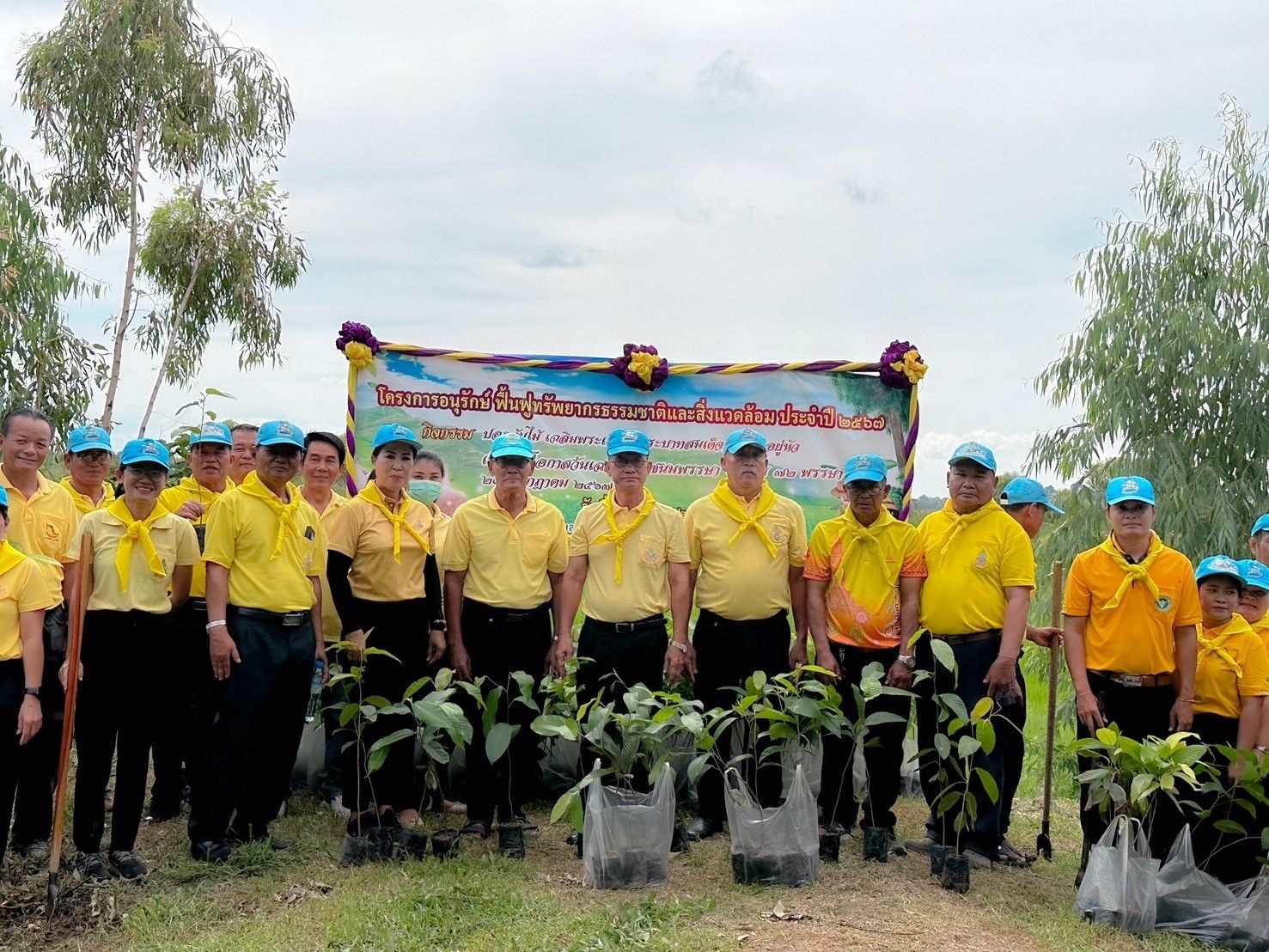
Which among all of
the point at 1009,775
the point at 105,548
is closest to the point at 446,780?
the point at 105,548

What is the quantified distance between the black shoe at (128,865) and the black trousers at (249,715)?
0.23 metres

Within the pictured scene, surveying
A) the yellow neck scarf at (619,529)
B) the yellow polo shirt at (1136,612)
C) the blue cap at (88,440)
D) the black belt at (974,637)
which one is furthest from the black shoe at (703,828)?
the blue cap at (88,440)

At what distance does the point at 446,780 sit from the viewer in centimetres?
577

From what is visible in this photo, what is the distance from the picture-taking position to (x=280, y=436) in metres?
4.83

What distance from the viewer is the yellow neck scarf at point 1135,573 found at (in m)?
4.80

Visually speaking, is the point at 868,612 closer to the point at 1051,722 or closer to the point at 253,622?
the point at 1051,722

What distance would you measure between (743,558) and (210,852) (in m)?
2.50

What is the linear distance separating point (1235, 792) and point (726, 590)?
2.20 metres

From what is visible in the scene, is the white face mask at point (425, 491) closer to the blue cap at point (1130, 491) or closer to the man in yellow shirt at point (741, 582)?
the man in yellow shirt at point (741, 582)

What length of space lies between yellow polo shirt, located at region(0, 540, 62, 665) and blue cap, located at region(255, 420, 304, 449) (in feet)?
3.16

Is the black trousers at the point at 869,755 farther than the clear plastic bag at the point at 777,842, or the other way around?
the black trousers at the point at 869,755

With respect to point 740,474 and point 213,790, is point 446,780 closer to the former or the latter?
point 213,790

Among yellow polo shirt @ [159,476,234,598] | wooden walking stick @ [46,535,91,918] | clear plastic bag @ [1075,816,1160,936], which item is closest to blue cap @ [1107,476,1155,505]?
clear plastic bag @ [1075,816,1160,936]

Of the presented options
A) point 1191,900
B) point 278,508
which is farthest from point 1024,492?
point 278,508
